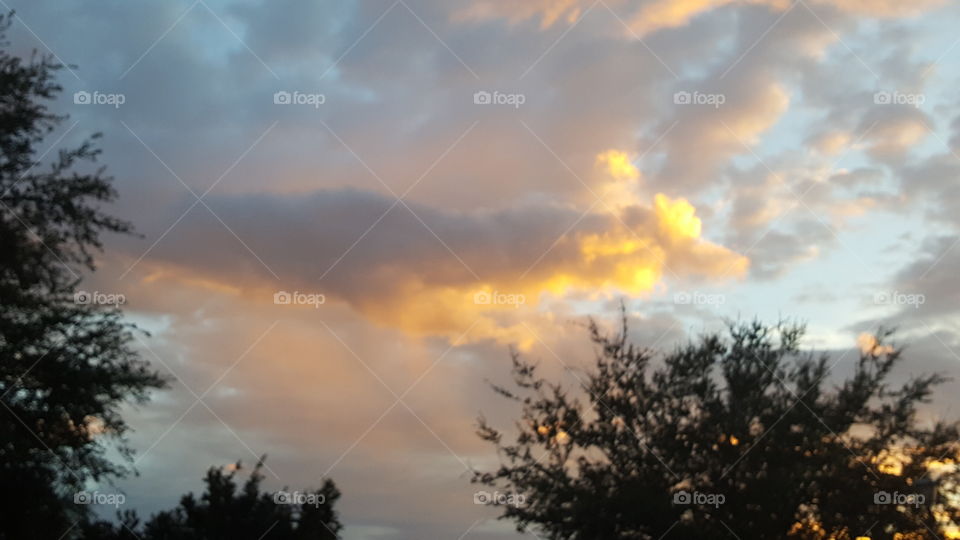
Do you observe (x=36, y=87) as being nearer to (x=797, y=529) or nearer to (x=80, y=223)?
(x=80, y=223)

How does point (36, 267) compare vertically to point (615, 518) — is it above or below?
above

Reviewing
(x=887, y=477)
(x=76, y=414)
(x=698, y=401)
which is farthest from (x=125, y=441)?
(x=887, y=477)

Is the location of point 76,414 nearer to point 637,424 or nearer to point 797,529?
point 637,424

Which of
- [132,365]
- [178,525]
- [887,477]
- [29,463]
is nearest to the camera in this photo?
[178,525]

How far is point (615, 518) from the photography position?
1000 inches

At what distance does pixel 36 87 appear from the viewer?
25375mm

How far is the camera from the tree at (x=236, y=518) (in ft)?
66.2

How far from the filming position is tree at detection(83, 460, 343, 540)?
20172mm

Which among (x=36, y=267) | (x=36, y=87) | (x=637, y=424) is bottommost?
(x=637, y=424)

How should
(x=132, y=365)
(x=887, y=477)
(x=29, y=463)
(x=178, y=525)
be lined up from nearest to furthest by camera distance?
1. (x=178, y=525)
2. (x=29, y=463)
3. (x=132, y=365)
4. (x=887, y=477)

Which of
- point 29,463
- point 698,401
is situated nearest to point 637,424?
point 698,401

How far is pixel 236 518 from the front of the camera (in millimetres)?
20500

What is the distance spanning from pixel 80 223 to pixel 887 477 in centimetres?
1972

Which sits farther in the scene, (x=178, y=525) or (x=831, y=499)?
(x=831, y=499)
